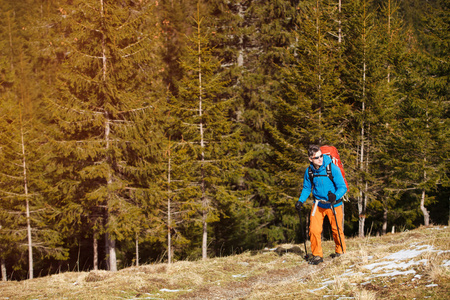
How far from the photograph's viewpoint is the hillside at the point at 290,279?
4.65 metres

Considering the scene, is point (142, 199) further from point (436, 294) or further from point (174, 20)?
point (174, 20)

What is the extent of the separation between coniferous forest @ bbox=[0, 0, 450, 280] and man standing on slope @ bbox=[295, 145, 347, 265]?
491cm

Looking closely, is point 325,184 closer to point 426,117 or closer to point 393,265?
point 393,265

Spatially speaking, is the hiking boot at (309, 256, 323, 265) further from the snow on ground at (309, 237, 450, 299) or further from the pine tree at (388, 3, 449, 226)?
the pine tree at (388, 3, 449, 226)

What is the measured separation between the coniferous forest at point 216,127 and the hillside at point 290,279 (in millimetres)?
4290

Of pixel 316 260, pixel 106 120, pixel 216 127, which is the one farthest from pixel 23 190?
pixel 316 260

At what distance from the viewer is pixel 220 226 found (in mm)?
23844

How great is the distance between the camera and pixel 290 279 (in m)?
7.00

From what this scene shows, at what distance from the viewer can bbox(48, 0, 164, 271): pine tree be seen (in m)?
14.6

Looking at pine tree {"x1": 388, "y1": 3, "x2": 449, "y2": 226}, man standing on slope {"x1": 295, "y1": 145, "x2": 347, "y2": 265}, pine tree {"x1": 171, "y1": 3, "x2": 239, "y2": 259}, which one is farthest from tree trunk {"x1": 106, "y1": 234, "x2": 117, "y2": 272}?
pine tree {"x1": 388, "y1": 3, "x2": 449, "y2": 226}

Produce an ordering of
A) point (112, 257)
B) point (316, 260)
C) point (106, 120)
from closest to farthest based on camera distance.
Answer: point (316, 260) < point (106, 120) < point (112, 257)

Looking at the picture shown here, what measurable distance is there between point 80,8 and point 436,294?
15.8 metres

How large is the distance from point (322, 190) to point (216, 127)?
11.6 metres

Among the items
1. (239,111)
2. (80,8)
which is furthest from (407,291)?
(239,111)
